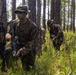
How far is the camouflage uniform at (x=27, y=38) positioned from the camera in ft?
17.7

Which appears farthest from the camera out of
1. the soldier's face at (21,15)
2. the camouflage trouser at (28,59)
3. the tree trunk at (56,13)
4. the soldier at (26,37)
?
the tree trunk at (56,13)

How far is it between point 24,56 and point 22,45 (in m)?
0.25

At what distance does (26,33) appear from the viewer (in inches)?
218

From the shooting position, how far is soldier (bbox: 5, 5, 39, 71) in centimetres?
532

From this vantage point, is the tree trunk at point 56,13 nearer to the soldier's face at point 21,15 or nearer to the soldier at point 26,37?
the soldier at point 26,37

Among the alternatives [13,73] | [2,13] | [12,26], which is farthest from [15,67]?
[2,13]

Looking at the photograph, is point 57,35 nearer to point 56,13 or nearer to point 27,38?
point 56,13

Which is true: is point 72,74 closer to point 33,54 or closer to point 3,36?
point 33,54

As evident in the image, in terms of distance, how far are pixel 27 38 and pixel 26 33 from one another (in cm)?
12

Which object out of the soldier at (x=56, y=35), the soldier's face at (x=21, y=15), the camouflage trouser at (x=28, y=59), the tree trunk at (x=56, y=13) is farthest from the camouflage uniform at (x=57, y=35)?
the soldier's face at (x=21, y=15)

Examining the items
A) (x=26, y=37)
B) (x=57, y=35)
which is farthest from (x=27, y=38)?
(x=57, y=35)

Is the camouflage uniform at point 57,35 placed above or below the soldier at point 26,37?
below

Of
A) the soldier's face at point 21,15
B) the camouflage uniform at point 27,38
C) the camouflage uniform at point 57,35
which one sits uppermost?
the soldier's face at point 21,15

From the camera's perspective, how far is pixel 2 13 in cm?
662
